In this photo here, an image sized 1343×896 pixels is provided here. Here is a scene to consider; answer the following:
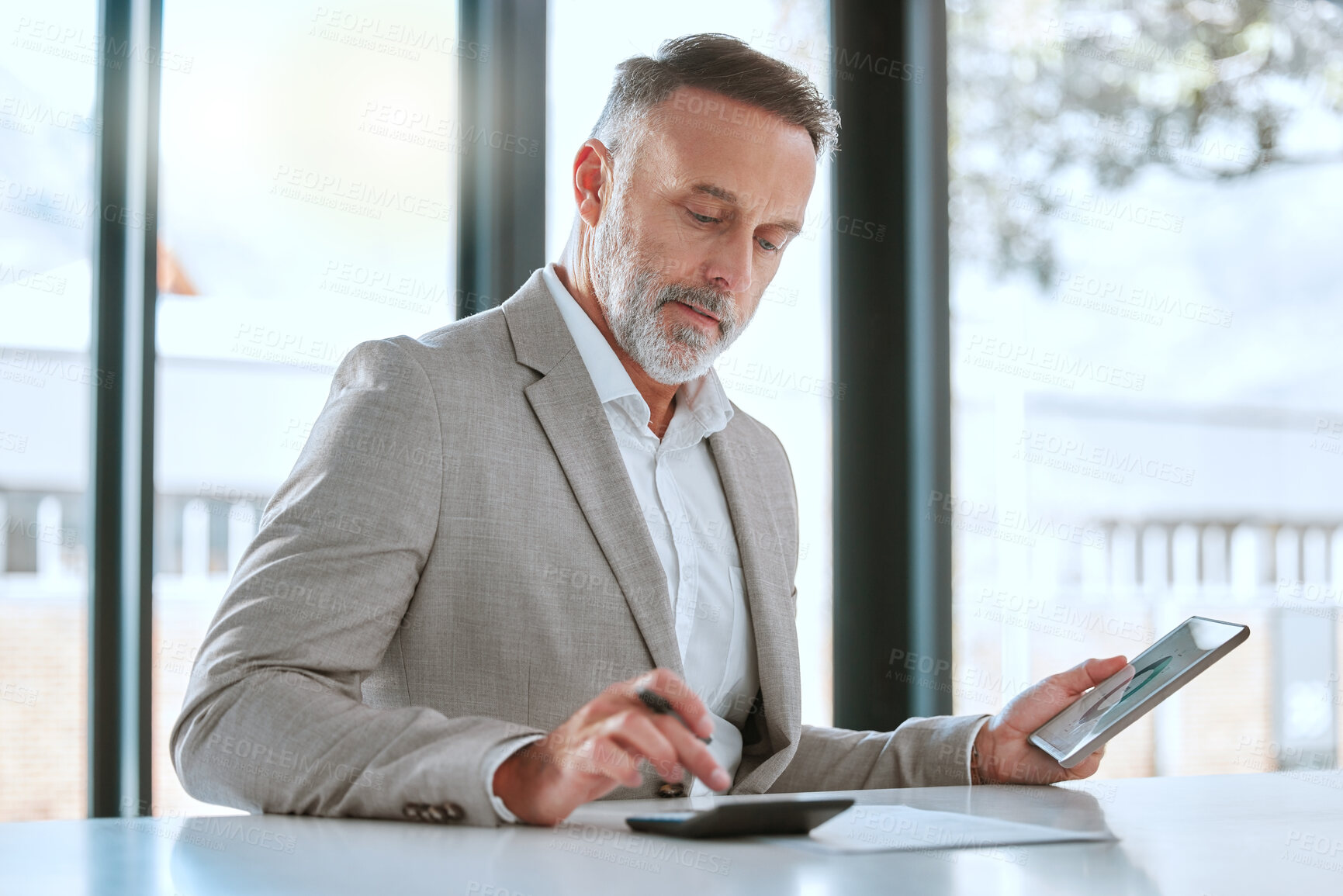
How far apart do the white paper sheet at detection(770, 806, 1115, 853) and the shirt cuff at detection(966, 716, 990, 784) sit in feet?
1.40

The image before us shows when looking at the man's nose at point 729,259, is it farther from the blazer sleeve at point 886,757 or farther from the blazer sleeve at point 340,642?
the blazer sleeve at point 886,757

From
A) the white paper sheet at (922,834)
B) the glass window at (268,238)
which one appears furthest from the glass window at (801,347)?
the white paper sheet at (922,834)

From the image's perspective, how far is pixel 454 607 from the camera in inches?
55.7

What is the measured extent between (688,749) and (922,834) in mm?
217

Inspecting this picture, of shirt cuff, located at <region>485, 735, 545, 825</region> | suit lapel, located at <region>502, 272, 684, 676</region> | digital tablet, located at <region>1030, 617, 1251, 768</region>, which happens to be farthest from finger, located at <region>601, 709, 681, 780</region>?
digital tablet, located at <region>1030, 617, 1251, 768</region>

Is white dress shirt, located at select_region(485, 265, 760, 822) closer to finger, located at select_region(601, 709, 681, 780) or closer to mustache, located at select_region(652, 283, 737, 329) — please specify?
mustache, located at select_region(652, 283, 737, 329)

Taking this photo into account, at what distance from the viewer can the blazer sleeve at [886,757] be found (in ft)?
5.15

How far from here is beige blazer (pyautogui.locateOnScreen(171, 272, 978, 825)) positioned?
3.63ft

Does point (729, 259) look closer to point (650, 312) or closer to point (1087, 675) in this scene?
point (650, 312)

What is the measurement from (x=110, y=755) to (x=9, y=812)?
21 cm

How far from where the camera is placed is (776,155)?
174 centimetres

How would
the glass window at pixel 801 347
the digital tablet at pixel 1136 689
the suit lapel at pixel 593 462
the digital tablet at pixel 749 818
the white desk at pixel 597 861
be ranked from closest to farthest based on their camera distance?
the white desk at pixel 597 861, the digital tablet at pixel 749 818, the digital tablet at pixel 1136 689, the suit lapel at pixel 593 462, the glass window at pixel 801 347

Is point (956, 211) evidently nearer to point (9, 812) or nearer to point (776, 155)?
point (776, 155)

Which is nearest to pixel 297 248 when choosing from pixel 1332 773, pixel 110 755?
pixel 110 755
